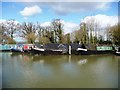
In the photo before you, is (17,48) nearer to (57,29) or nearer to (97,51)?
(57,29)

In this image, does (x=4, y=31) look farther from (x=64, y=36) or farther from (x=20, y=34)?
(x=64, y=36)

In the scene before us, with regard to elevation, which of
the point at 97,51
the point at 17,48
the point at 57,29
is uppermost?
the point at 57,29

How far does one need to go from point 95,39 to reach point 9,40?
925 cm

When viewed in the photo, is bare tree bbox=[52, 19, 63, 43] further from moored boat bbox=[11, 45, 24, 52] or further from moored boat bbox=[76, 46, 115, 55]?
moored boat bbox=[76, 46, 115, 55]

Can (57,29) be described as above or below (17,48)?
above

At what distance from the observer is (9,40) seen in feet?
77.2

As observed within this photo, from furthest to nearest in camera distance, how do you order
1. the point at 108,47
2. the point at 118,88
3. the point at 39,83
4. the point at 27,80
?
the point at 108,47, the point at 27,80, the point at 39,83, the point at 118,88

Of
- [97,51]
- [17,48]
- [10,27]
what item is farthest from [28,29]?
[97,51]

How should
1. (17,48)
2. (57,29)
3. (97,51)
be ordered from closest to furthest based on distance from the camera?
(97,51), (17,48), (57,29)

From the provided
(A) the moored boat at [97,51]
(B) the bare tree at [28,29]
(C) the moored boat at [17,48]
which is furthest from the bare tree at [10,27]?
(A) the moored boat at [97,51]

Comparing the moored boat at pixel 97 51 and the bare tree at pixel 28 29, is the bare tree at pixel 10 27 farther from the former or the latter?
the moored boat at pixel 97 51

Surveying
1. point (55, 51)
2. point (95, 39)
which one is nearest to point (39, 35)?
point (95, 39)

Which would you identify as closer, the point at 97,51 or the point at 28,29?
the point at 97,51

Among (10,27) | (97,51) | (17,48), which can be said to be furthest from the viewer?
(10,27)
